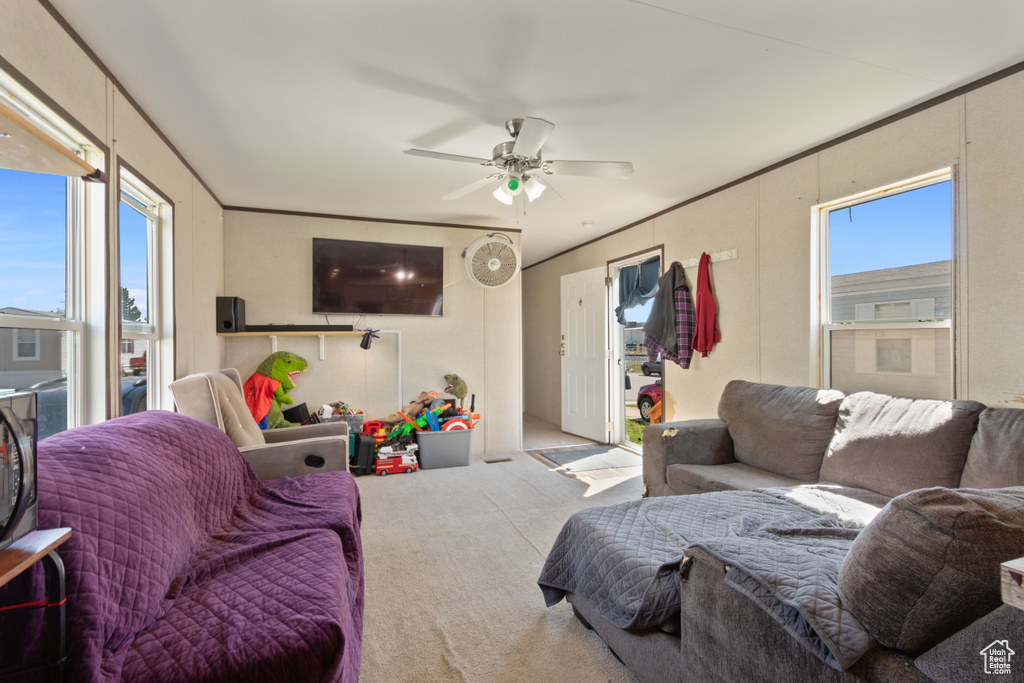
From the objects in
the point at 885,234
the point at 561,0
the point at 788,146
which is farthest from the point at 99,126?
the point at 885,234

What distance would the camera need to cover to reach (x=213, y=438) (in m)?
1.95

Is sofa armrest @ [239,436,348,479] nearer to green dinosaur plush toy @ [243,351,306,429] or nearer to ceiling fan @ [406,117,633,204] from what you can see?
green dinosaur plush toy @ [243,351,306,429]

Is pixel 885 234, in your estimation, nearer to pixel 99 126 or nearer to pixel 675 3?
pixel 675 3

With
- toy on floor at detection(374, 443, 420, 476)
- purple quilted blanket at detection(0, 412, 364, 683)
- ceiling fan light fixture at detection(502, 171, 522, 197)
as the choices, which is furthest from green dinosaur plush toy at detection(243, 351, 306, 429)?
ceiling fan light fixture at detection(502, 171, 522, 197)

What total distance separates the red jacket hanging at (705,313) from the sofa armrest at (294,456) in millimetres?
2772

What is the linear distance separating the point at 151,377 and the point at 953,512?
344 centimetres

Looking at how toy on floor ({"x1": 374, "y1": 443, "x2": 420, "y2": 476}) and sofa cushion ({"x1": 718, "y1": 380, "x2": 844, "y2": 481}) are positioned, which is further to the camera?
toy on floor ({"x1": 374, "y1": 443, "x2": 420, "y2": 476})

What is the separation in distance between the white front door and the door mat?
0.35 m

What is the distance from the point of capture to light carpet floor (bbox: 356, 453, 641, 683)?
1.65m

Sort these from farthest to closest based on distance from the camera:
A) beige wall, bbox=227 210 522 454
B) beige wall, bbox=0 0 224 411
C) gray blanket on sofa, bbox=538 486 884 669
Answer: beige wall, bbox=227 210 522 454 < beige wall, bbox=0 0 224 411 < gray blanket on sofa, bbox=538 486 884 669

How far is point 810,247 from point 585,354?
9.36 feet

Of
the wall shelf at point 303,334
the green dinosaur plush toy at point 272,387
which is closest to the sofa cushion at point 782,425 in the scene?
the wall shelf at point 303,334

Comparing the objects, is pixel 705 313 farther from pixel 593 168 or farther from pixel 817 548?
pixel 817 548

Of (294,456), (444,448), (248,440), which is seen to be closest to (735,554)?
(294,456)
